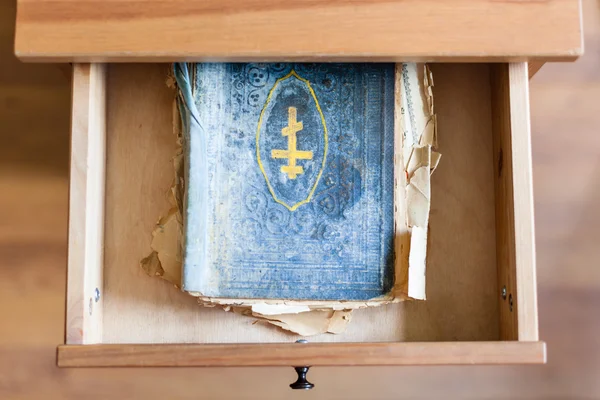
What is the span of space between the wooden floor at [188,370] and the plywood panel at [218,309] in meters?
0.14

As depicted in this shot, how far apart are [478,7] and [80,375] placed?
59cm

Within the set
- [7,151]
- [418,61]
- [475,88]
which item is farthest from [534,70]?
[7,151]

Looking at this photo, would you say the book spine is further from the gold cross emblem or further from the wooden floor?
the wooden floor

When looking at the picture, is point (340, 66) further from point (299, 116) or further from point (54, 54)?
point (54, 54)

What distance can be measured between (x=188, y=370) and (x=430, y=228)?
0.33 meters

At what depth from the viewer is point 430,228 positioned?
0.82 metres

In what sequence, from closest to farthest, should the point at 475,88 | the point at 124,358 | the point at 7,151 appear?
the point at 124,358 < the point at 475,88 < the point at 7,151

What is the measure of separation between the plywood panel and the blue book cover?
5 centimetres

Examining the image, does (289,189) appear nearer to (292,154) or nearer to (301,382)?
(292,154)

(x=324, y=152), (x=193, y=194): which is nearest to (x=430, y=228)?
(x=324, y=152)

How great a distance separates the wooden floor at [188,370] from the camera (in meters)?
0.93

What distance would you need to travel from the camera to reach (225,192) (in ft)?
2.56

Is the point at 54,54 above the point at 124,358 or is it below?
above

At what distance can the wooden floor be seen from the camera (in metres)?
0.93
